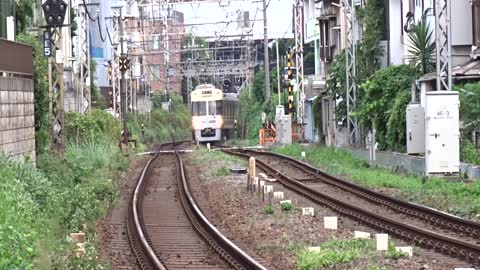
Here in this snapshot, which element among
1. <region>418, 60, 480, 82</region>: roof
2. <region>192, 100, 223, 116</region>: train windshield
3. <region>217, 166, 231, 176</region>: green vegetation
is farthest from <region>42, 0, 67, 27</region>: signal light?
<region>192, 100, 223, 116</region>: train windshield

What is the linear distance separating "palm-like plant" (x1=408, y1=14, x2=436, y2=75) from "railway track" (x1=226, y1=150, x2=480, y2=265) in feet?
18.8

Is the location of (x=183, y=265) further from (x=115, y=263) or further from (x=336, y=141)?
(x=336, y=141)

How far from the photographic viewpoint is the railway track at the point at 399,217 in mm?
11852

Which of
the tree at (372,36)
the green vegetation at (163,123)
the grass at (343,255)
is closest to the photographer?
the grass at (343,255)

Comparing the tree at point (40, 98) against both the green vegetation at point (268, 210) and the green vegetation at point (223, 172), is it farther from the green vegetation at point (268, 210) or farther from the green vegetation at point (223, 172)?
the green vegetation at point (268, 210)

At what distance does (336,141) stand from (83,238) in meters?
30.0

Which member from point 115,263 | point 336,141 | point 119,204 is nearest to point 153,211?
point 119,204

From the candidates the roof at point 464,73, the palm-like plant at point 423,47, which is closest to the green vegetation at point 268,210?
the roof at point 464,73

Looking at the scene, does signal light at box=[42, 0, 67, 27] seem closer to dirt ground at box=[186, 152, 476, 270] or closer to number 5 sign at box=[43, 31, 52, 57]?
number 5 sign at box=[43, 31, 52, 57]

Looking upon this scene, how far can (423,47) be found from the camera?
28688mm

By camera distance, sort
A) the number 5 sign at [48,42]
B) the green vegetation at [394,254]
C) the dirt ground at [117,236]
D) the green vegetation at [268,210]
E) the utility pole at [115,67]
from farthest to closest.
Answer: the utility pole at [115,67] → the number 5 sign at [48,42] → the green vegetation at [268,210] → the dirt ground at [117,236] → the green vegetation at [394,254]

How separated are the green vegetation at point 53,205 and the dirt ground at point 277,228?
2268mm

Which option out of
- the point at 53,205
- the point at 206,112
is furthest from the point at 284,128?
the point at 53,205

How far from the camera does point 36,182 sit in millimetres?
16000
